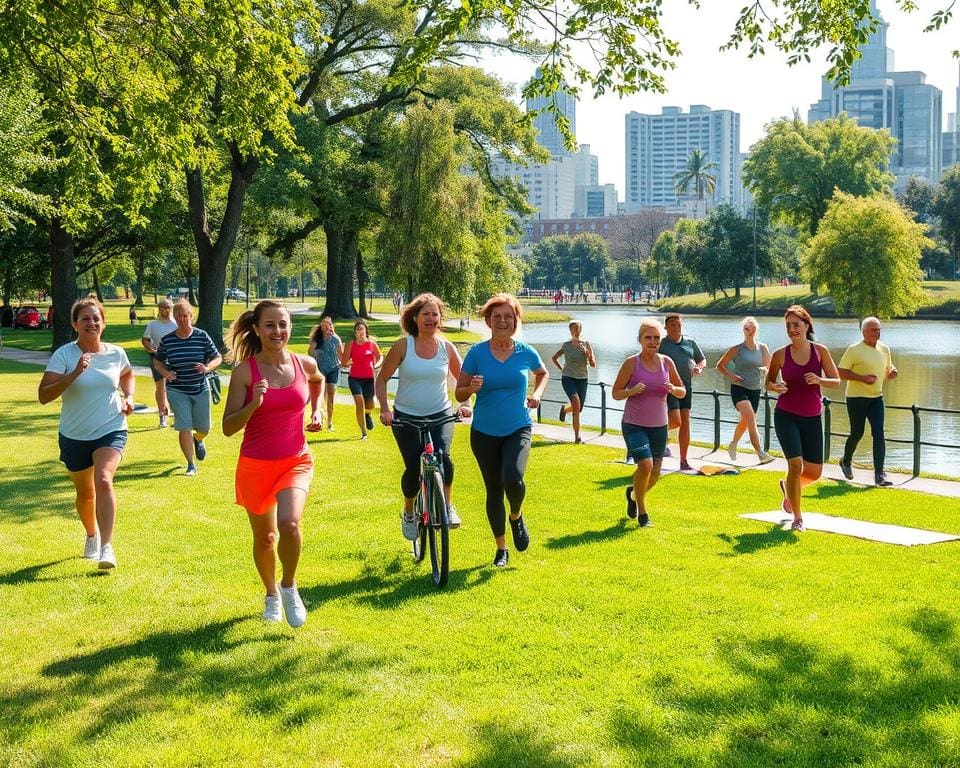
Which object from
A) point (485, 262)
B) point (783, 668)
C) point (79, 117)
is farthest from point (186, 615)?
point (485, 262)

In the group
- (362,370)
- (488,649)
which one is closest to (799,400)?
(488,649)

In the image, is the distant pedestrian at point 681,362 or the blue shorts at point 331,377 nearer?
the distant pedestrian at point 681,362

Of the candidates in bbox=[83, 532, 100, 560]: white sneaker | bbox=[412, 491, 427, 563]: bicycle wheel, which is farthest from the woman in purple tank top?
bbox=[83, 532, 100, 560]: white sneaker

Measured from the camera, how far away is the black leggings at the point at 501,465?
7.11m

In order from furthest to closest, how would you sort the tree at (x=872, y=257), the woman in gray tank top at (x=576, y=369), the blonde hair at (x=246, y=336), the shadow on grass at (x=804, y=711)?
1. the tree at (x=872, y=257)
2. the woman in gray tank top at (x=576, y=369)
3. the blonde hair at (x=246, y=336)
4. the shadow on grass at (x=804, y=711)

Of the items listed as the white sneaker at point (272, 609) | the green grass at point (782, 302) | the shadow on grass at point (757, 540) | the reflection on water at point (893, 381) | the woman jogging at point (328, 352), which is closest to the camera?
the white sneaker at point (272, 609)

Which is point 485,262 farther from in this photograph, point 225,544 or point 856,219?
point 225,544

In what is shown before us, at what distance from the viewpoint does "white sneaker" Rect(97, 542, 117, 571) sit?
23.4 feet

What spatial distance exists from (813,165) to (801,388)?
7962cm

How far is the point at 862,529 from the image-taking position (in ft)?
27.9

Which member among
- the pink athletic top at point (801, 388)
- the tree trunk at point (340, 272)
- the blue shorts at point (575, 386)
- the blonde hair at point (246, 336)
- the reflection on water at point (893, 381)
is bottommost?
the reflection on water at point (893, 381)

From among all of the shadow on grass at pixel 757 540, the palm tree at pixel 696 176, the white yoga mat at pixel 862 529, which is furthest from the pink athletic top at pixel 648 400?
the palm tree at pixel 696 176

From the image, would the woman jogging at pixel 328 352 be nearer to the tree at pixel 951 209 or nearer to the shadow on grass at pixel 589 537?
the shadow on grass at pixel 589 537

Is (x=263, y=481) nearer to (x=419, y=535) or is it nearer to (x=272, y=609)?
(x=272, y=609)
